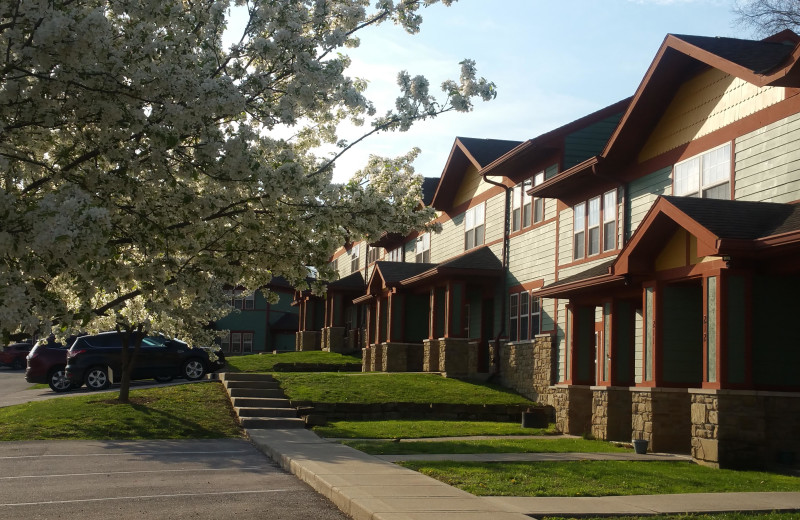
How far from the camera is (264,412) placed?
64.7 feet

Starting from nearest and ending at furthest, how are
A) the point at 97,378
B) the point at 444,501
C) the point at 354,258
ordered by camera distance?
the point at 444,501
the point at 97,378
the point at 354,258

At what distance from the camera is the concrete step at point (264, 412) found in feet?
64.3

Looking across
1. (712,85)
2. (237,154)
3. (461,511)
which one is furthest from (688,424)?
(237,154)

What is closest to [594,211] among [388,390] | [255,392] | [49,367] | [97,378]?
[388,390]

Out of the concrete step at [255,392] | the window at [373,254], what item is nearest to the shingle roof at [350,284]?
the window at [373,254]

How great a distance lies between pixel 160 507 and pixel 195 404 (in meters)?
11.6

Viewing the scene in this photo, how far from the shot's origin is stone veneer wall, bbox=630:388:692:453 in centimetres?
1502

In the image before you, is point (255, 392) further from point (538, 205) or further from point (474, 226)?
point (474, 226)

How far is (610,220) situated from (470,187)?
10573mm

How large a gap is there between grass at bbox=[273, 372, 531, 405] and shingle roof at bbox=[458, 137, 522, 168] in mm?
7543

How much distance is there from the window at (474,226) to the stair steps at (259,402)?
883 cm

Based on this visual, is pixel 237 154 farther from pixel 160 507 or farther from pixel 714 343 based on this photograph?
Result: pixel 714 343

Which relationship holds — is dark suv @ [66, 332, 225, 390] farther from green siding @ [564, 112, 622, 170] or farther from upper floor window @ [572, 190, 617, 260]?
green siding @ [564, 112, 622, 170]

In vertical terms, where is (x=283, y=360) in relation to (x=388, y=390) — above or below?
above
